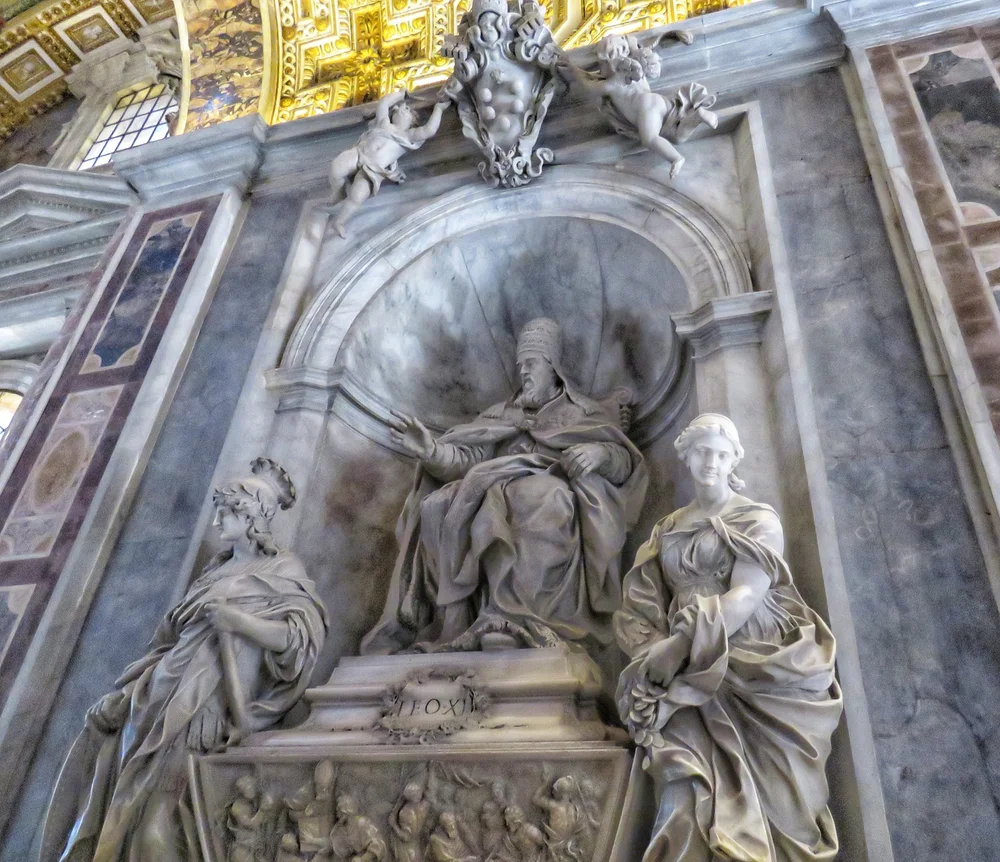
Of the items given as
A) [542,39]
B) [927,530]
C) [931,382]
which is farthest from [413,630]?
[542,39]

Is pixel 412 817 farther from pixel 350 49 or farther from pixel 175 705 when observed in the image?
pixel 350 49

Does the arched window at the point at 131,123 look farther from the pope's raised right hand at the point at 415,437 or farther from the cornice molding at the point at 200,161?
the pope's raised right hand at the point at 415,437

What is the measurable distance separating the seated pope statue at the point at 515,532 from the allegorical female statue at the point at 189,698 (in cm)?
76

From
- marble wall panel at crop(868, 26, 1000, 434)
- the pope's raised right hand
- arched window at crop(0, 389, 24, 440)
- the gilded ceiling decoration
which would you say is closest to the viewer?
marble wall panel at crop(868, 26, 1000, 434)

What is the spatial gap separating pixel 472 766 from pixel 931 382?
2667 millimetres

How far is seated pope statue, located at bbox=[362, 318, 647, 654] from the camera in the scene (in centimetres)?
429

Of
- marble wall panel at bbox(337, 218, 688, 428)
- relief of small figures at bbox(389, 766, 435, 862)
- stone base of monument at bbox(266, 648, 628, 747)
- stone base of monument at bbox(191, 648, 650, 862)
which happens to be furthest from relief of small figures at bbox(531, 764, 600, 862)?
marble wall panel at bbox(337, 218, 688, 428)

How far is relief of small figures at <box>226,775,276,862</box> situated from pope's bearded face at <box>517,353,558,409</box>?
2.76 m

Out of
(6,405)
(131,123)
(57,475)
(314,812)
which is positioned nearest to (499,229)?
(57,475)

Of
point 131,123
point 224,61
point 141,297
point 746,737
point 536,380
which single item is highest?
point 131,123

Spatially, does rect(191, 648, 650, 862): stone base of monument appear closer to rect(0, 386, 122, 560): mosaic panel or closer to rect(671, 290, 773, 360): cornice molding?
rect(671, 290, 773, 360): cornice molding

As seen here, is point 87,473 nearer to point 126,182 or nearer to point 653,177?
point 126,182

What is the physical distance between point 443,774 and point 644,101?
13.5ft

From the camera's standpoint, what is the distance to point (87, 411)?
5.62m
